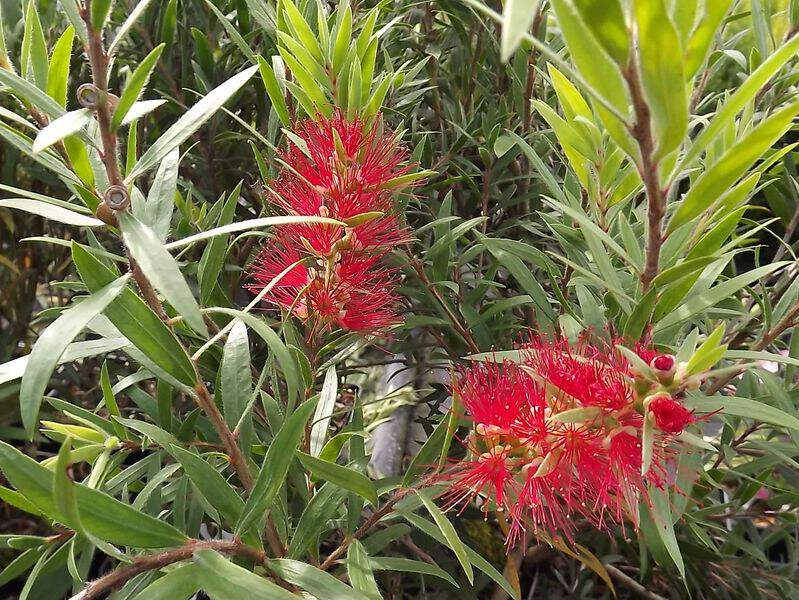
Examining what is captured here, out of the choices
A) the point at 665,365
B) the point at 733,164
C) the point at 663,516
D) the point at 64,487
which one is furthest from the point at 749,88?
the point at 64,487

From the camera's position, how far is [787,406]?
1.73ft

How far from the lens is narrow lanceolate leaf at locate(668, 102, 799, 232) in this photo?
0.99 feet

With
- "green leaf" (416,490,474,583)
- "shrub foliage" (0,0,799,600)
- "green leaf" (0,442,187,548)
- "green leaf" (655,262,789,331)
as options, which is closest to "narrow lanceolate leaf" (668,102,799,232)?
"shrub foliage" (0,0,799,600)

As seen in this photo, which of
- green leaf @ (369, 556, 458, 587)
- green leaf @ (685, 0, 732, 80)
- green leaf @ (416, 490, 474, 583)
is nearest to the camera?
green leaf @ (685, 0, 732, 80)

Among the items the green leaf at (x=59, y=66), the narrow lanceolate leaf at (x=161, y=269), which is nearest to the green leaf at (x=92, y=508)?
the narrow lanceolate leaf at (x=161, y=269)

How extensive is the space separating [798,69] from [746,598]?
2.03 ft

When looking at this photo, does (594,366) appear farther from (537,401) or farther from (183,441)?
(183,441)

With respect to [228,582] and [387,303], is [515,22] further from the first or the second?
[387,303]

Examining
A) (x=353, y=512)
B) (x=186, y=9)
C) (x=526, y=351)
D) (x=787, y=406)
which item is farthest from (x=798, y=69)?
(x=186, y=9)

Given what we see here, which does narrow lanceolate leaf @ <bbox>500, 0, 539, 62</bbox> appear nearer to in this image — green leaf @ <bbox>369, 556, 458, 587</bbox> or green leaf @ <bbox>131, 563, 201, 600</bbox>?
green leaf @ <bbox>131, 563, 201, 600</bbox>

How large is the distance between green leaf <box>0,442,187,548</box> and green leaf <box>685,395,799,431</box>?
0.33 m

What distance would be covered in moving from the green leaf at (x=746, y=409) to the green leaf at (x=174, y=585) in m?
0.31

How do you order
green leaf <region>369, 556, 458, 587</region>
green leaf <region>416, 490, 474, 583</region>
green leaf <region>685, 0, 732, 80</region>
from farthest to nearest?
green leaf <region>369, 556, 458, 587</region> → green leaf <region>416, 490, 474, 583</region> → green leaf <region>685, 0, 732, 80</region>

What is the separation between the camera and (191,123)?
1.20ft
